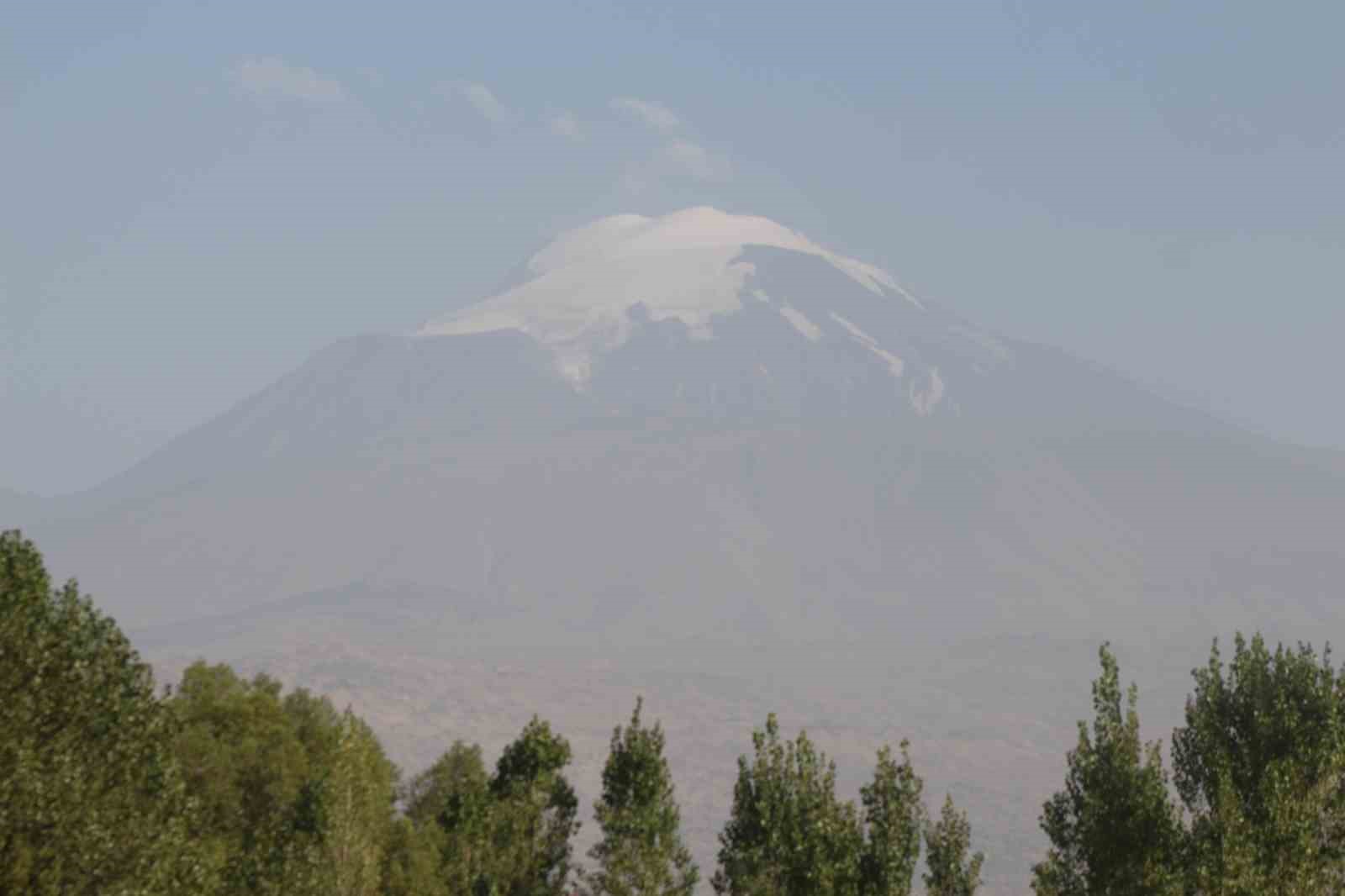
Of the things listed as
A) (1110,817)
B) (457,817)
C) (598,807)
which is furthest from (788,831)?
(457,817)

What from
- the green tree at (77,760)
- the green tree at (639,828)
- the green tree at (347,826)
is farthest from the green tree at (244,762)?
the green tree at (639,828)

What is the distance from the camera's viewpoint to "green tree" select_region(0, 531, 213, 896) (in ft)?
88.7

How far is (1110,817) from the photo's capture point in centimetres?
3819

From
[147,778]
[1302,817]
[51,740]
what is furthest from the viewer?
[1302,817]

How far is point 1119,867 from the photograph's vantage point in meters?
37.2

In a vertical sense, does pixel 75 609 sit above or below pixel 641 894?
above

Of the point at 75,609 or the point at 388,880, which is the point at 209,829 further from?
the point at 75,609

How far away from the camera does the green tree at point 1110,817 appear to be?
37094mm

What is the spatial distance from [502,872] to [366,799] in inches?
266

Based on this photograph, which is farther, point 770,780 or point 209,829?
point 209,829

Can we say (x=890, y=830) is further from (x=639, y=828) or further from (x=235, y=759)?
(x=235, y=759)

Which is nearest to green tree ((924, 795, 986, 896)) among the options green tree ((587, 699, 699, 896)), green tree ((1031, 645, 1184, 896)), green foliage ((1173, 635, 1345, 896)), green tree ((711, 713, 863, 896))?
green tree ((711, 713, 863, 896))

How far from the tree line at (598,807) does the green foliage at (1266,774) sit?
0.21 feet

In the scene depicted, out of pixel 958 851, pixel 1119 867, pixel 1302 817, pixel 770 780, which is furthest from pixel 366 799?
pixel 1302 817
